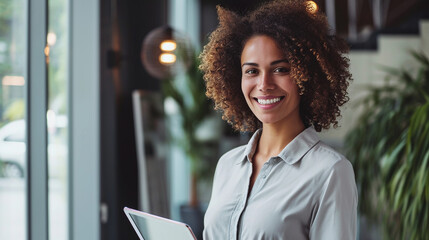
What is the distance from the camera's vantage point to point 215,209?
4.89ft

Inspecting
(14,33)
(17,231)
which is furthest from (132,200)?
(14,33)

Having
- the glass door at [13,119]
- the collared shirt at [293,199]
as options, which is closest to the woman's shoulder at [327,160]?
the collared shirt at [293,199]

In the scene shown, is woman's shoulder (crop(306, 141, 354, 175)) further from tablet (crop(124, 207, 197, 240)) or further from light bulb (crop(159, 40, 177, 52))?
light bulb (crop(159, 40, 177, 52))

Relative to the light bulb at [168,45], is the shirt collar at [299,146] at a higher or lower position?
lower

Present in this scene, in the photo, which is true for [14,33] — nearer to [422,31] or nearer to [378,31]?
[422,31]

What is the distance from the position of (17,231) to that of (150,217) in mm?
1172

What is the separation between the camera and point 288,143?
1.44m

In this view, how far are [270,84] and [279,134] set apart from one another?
151 mm

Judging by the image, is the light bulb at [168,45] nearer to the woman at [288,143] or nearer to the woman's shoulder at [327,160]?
the woman at [288,143]

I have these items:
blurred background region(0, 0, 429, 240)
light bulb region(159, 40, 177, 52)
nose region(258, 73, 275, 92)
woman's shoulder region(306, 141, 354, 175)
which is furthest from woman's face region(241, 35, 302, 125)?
light bulb region(159, 40, 177, 52)

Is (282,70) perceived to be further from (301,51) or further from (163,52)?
(163,52)

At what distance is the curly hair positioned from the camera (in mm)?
1398

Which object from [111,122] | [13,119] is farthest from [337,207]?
[111,122]

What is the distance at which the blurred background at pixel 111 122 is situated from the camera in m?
2.25
